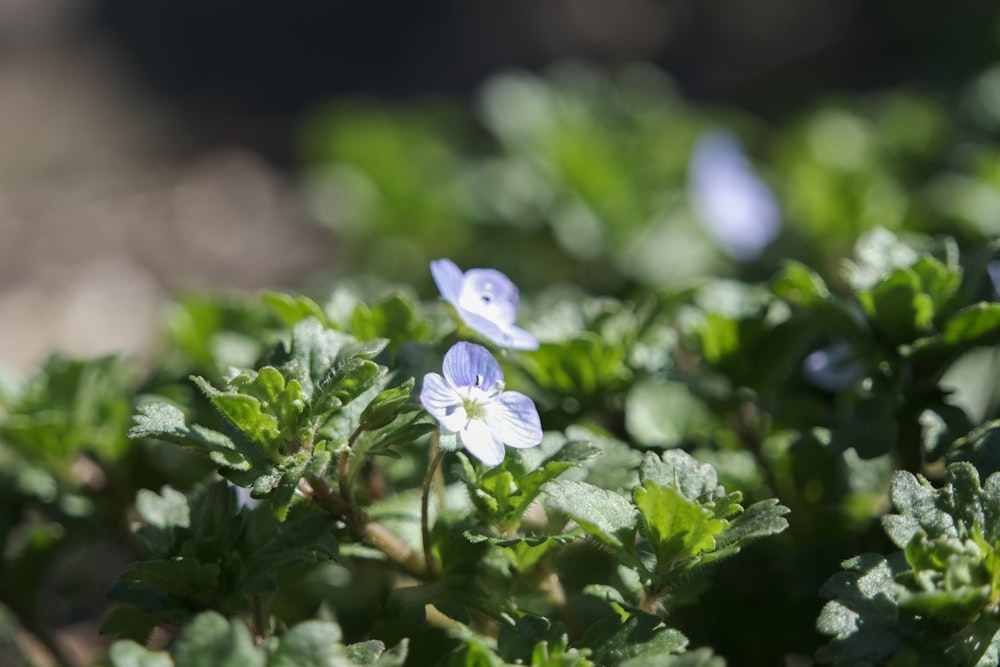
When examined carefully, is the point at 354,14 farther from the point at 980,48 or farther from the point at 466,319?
the point at 466,319

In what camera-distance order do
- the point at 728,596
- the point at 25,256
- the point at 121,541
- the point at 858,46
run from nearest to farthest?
Result: 1. the point at 728,596
2. the point at 121,541
3. the point at 25,256
4. the point at 858,46

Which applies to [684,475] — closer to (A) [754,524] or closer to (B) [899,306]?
(A) [754,524]

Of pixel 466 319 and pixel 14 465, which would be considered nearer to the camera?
pixel 466 319

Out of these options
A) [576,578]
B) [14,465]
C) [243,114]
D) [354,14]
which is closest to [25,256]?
[243,114]

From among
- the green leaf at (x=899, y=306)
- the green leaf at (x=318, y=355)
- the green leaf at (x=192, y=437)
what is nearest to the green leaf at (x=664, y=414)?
the green leaf at (x=899, y=306)

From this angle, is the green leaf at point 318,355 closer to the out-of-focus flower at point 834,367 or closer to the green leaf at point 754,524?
the green leaf at point 754,524

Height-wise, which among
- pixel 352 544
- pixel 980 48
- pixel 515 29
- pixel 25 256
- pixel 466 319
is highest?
pixel 466 319

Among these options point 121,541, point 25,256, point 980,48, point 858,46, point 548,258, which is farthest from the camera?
point 858,46
